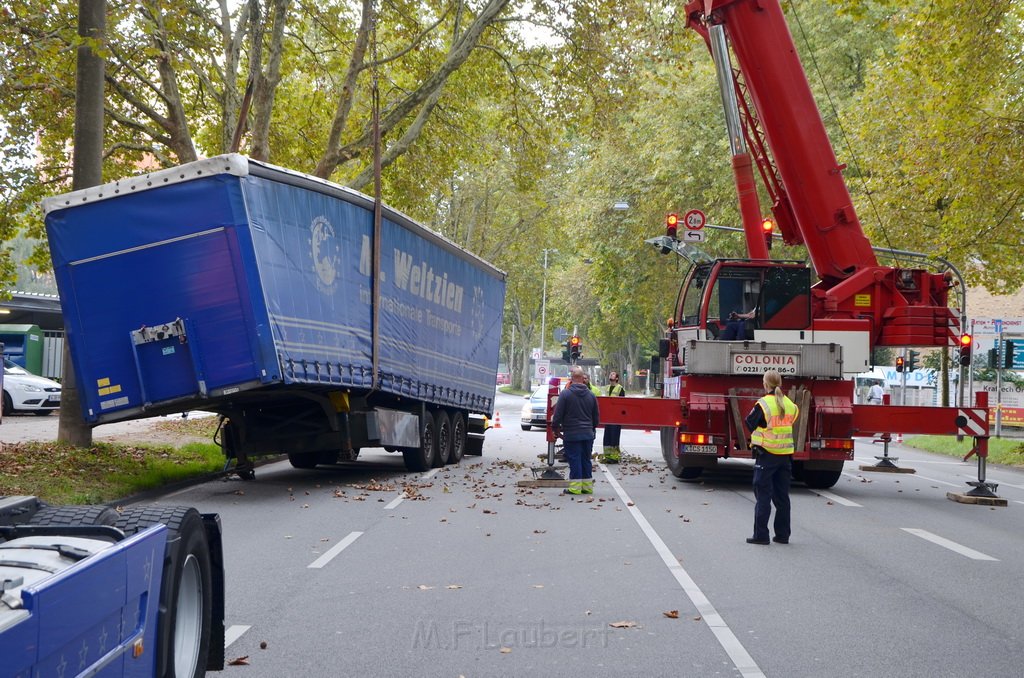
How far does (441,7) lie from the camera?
24078 mm

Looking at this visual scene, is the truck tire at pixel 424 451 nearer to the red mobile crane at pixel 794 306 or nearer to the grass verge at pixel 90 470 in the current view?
the grass verge at pixel 90 470

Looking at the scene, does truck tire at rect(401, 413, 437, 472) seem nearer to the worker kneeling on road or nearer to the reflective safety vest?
the worker kneeling on road

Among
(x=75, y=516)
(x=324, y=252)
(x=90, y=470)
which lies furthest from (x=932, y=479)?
(x=75, y=516)

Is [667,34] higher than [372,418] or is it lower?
higher

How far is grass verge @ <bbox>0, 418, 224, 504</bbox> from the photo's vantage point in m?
12.0

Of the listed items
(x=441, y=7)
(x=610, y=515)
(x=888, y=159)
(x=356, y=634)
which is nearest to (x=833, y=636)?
(x=356, y=634)

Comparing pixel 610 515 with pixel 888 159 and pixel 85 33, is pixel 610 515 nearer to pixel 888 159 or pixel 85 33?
pixel 85 33

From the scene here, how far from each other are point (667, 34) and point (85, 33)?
12.1m

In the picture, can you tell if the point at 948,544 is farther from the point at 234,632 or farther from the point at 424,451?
the point at 424,451

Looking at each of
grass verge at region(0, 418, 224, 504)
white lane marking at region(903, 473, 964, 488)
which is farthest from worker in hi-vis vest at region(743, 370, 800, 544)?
white lane marking at region(903, 473, 964, 488)

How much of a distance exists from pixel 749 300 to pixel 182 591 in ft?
43.4

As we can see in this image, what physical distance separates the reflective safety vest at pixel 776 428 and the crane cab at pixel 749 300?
5.12 meters

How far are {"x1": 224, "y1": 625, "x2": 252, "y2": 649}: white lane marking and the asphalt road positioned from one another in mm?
12

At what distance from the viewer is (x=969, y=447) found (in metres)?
30.0
